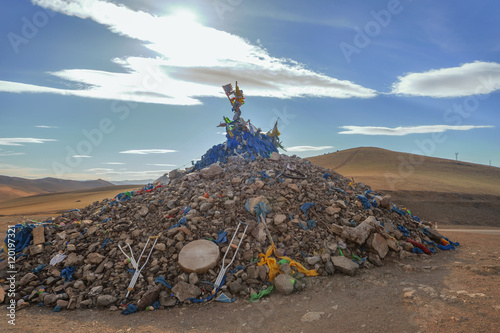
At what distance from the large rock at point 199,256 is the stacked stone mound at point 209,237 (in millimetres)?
157

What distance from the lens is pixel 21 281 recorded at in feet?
21.1

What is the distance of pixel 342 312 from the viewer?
16.3 ft

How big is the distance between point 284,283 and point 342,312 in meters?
1.25

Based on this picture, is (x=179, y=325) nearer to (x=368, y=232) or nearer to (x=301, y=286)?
(x=301, y=286)

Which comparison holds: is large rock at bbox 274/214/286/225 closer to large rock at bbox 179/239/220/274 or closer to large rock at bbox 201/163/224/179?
large rock at bbox 179/239/220/274

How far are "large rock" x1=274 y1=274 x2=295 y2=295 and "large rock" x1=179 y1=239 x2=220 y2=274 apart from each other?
1414 millimetres

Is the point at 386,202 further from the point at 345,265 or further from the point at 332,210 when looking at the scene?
the point at 345,265

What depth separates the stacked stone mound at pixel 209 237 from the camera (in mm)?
5984

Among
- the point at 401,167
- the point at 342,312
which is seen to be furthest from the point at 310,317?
the point at 401,167

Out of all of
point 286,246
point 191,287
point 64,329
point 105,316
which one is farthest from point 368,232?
point 64,329

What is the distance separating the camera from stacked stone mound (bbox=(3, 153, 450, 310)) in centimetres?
598

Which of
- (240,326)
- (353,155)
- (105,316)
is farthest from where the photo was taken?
(353,155)

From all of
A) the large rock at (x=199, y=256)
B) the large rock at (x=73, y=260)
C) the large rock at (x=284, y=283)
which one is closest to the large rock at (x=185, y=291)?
the large rock at (x=199, y=256)

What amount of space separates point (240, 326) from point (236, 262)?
163 cm
